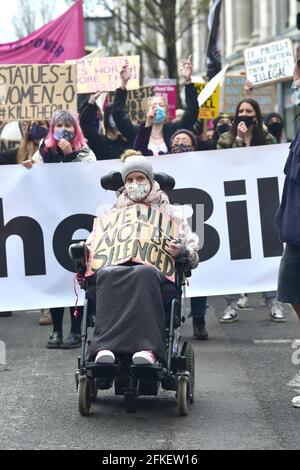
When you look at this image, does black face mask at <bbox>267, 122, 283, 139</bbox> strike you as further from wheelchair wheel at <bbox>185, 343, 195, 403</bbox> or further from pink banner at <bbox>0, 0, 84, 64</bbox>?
wheelchair wheel at <bbox>185, 343, 195, 403</bbox>

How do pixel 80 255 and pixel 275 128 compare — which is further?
pixel 275 128

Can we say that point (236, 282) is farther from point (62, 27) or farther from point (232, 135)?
point (62, 27)

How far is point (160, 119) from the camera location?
10.5m

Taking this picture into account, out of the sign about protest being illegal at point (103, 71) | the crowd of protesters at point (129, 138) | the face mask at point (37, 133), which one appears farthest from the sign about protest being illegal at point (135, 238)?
the sign about protest being illegal at point (103, 71)

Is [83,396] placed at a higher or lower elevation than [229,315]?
higher

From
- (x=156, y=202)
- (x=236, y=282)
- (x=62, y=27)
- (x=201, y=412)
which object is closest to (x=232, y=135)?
(x=236, y=282)

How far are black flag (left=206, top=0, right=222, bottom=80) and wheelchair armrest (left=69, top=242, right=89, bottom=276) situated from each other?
8.47 m

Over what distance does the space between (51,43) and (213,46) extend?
2.13m

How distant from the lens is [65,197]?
9812mm

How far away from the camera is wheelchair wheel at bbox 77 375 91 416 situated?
6605mm

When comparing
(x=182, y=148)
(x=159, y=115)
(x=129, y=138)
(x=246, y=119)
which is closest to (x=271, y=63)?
(x=246, y=119)

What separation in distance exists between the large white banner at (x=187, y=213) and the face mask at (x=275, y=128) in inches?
125

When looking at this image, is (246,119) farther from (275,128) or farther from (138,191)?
(138,191)

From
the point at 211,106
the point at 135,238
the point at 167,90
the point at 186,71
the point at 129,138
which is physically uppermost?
the point at 167,90
